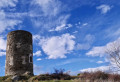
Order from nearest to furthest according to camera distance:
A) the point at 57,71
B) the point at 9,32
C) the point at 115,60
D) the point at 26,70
Result: the point at 57,71 < the point at 26,70 < the point at 9,32 < the point at 115,60

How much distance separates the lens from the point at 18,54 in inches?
968

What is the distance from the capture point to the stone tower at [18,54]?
24422mm

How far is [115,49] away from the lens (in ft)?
98.2

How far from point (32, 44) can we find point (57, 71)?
9.01 m

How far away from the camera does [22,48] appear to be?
81.3 ft

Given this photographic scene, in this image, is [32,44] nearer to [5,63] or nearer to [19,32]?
[19,32]

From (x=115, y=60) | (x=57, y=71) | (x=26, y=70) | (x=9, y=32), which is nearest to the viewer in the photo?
(x=57, y=71)

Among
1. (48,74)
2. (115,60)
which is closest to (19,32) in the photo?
(48,74)

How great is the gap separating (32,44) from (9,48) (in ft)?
12.8

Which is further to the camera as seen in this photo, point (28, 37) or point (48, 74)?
point (28, 37)

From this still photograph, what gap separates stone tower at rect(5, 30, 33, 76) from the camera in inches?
961

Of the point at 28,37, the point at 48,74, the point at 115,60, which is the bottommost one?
the point at 48,74

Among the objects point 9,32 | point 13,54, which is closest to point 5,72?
point 13,54

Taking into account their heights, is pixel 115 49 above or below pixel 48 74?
above
